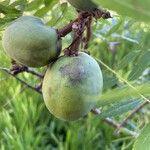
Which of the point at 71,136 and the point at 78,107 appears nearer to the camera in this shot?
the point at 78,107

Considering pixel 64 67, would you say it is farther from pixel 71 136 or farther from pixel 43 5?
pixel 71 136

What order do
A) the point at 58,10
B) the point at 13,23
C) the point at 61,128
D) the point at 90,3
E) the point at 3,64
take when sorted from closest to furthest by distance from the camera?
the point at 90,3 → the point at 13,23 → the point at 58,10 → the point at 3,64 → the point at 61,128

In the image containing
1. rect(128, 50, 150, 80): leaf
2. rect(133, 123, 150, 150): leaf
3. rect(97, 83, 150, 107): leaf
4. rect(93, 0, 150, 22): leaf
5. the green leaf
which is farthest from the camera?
rect(128, 50, 150, 80): leaf

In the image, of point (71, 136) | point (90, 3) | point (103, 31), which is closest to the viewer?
point (90, 3)

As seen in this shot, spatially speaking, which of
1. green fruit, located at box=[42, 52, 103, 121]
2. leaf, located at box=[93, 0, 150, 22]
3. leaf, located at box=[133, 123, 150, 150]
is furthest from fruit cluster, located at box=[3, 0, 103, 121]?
leaf, located at box=[93, 0, 150, 22]

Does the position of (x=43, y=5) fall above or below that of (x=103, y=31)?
above

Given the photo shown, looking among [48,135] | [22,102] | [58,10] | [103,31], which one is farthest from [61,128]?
[58,10]

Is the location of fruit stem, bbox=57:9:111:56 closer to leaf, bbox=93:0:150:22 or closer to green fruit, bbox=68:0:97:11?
green fruit, bbox=68:0:97:11

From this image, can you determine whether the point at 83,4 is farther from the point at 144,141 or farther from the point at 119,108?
the point at 119,108

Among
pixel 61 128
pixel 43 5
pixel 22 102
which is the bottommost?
pixel 61 128
